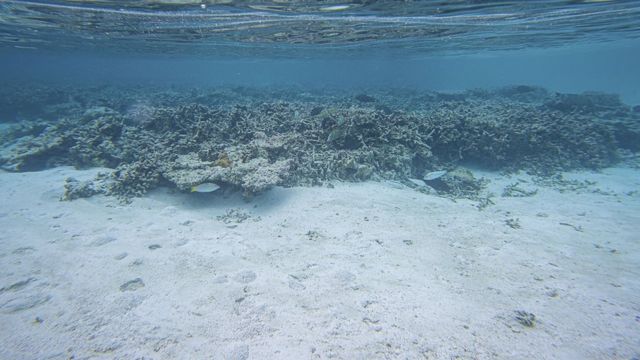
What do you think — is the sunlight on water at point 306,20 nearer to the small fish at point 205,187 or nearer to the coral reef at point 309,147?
the coral reef at point 309,147

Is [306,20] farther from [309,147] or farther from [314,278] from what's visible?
[314,278]

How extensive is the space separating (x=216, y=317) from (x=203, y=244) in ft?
7.08


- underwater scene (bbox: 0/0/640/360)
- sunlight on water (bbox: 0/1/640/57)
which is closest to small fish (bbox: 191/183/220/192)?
underwater scene (bbox: 0/0/640/360)

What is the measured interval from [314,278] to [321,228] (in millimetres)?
1747

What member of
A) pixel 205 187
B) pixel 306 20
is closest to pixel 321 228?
pixel 205 187

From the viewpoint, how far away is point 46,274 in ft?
16.8

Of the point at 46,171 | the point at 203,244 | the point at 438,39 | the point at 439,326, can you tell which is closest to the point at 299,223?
the point at 203,244

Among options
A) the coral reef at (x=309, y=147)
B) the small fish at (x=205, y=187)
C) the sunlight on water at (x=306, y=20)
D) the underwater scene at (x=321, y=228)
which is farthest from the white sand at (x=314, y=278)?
the sunlight on water at (x=306, y=20)

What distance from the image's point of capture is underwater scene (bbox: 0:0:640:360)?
13.0 ft

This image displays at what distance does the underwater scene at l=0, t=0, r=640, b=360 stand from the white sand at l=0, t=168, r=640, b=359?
0.03 m

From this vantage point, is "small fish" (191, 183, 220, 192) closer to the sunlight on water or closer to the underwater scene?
the underwater scene

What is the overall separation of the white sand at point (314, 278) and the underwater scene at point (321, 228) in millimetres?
32

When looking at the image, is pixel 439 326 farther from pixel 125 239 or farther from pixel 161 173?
pixel 161 173

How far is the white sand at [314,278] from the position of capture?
3.81 meters
